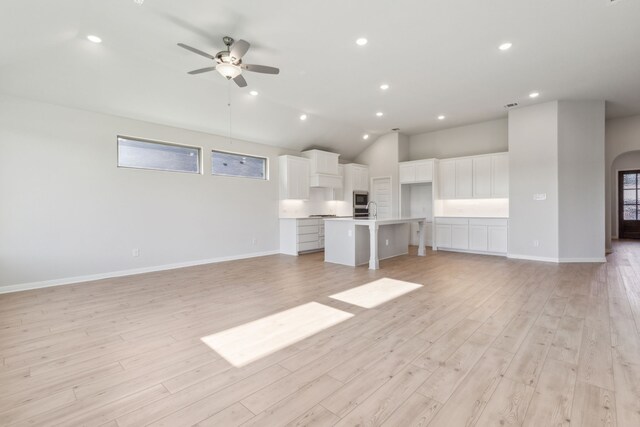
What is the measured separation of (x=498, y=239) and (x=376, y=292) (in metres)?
4.32

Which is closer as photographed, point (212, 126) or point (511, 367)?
point (511, 367)

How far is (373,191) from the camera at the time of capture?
30.7 ft

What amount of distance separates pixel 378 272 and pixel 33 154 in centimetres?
557

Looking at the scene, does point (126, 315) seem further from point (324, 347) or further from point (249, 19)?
point (249, 19)

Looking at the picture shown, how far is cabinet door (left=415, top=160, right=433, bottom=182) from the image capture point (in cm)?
791

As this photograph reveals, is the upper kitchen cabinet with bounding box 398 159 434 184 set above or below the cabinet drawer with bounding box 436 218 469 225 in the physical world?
above

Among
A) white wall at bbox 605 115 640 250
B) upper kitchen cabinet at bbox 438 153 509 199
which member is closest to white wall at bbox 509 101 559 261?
upper kitchen cabinet at bbox 438 153 509 199

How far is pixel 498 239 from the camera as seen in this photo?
22.3ft

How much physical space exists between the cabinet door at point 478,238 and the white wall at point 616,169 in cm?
596

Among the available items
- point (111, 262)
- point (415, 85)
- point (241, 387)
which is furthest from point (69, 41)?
point (415, 85)

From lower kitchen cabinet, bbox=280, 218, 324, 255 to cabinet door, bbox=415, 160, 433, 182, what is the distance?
2.95 meters

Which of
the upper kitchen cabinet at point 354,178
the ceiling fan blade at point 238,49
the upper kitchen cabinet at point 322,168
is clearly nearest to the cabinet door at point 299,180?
the upper kitchen cabinet at point 322,168

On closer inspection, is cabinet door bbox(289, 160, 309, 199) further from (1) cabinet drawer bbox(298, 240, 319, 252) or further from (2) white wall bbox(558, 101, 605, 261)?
(2) white wall bbox(558, 101, 605, 261)

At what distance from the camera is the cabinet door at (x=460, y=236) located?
24.0 feet
